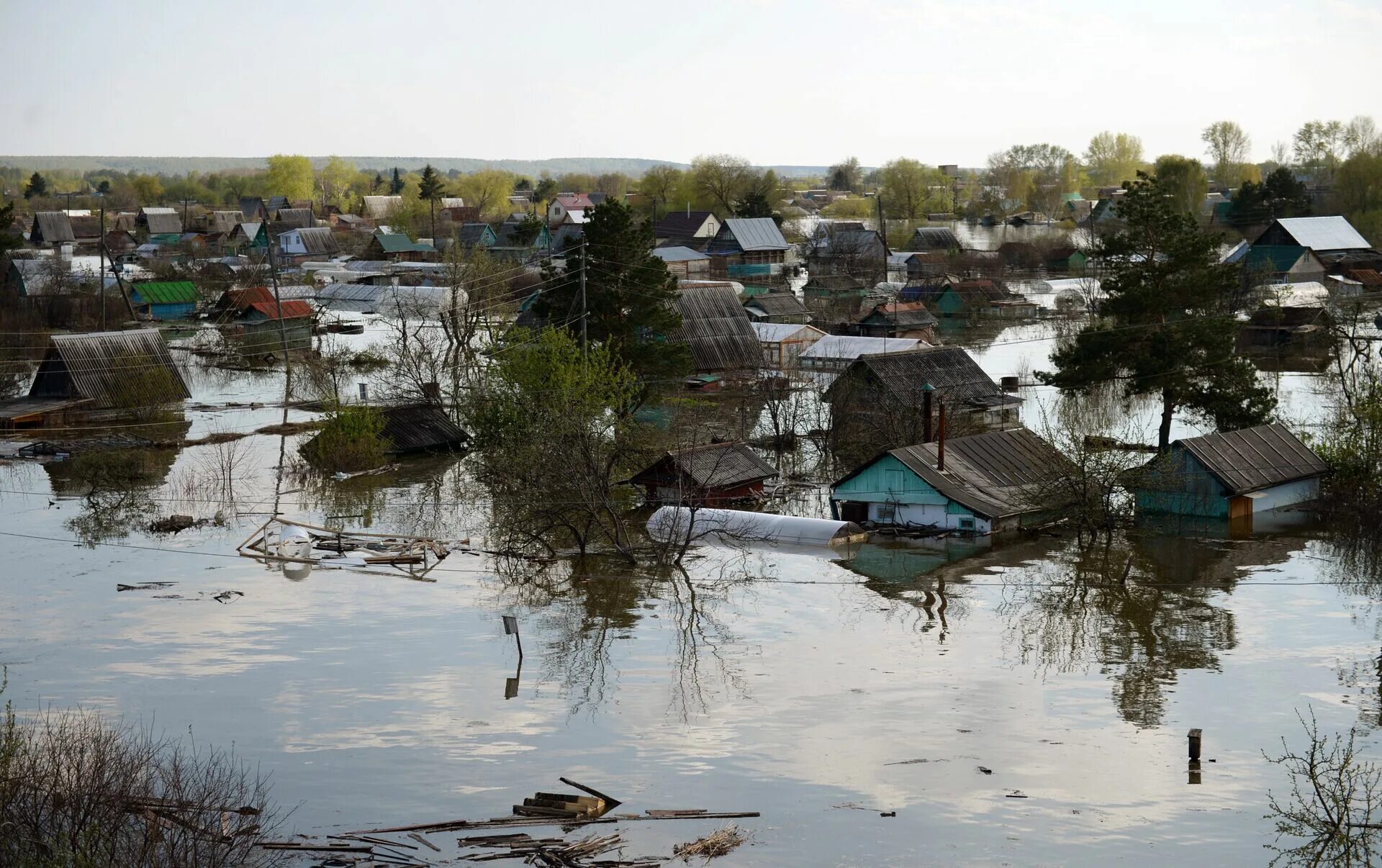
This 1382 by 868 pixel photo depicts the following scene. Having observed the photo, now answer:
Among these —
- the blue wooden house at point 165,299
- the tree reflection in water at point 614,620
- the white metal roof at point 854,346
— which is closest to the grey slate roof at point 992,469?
the tree reflection in water at point 614,620

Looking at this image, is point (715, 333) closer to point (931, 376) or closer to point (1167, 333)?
point (931, 376)

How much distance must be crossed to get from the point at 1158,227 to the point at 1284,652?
1201cm

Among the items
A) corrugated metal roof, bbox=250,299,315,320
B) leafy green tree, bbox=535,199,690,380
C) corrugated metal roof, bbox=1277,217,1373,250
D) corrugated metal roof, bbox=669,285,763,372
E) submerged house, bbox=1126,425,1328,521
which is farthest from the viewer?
corrugated metal roof, bbox=1277,217,1373,250

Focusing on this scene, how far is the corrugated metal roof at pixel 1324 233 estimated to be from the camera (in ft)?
174

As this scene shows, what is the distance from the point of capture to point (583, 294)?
88.4ft

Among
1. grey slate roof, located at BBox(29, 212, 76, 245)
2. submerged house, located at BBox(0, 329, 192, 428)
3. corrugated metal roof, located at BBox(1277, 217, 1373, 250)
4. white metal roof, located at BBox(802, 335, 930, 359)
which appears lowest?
submerged house, located at BBox(0, 329, 192, 428)

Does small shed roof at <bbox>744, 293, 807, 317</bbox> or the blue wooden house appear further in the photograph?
the blue wooden house

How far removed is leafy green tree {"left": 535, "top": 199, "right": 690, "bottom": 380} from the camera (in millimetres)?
29219

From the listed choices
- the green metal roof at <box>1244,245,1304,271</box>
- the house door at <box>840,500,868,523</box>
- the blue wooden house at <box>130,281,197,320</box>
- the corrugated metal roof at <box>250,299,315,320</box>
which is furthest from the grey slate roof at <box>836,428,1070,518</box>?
the blue wooden house at <box>130,281,197,320</box>

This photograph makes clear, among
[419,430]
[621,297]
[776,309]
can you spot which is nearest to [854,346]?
[776,309]

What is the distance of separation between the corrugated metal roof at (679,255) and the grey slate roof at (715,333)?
803 inches

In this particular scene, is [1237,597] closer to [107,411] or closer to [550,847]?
[550,847]

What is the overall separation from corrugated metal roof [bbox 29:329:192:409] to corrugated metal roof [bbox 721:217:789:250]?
104 ft

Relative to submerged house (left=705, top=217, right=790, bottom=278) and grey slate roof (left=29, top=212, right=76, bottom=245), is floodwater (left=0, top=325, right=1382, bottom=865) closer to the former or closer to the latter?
submerged house (left=705, top=217, right=790, bottom=278)
